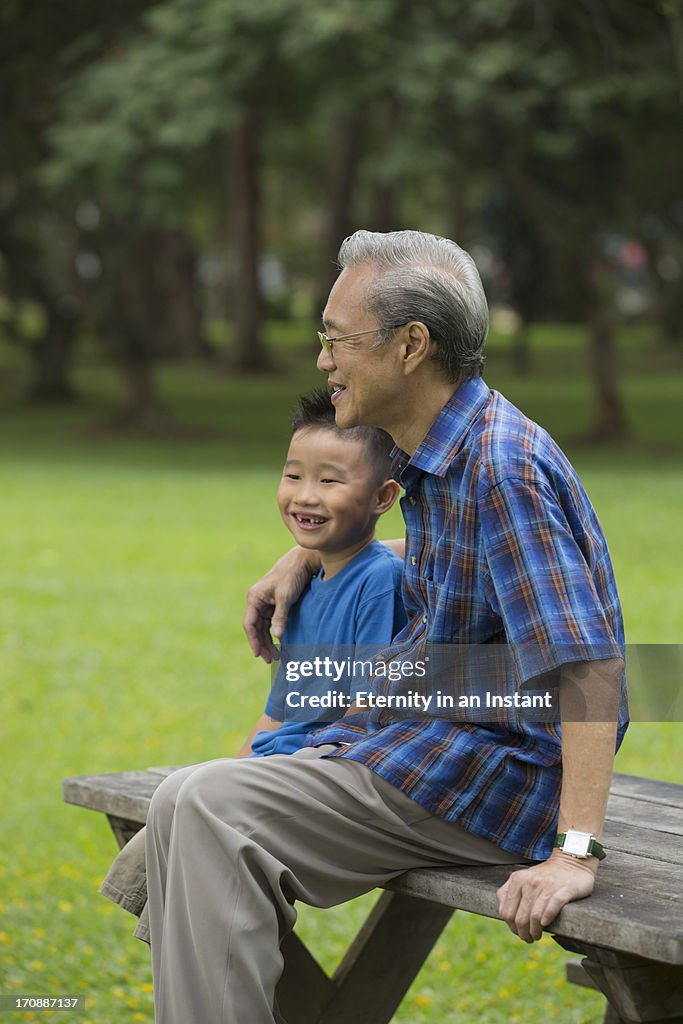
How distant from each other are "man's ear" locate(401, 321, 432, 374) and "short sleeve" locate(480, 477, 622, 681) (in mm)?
299

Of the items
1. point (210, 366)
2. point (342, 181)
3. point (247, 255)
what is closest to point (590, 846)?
point (342, 181)

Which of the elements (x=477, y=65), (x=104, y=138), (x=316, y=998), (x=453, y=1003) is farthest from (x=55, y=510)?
(x=316, y=998)

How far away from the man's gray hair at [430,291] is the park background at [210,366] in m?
2.21

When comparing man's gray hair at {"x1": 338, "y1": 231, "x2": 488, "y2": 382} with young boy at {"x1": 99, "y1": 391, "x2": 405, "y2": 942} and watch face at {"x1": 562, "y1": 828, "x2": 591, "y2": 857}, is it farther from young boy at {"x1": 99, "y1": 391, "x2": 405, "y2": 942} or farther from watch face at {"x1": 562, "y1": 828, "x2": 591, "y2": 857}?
watch face at {"x1": 562, "y1": 828, "x2": 591, "y2": 857}

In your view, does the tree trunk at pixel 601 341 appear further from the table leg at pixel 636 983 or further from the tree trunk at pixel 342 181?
the table leg at pixel 636 983

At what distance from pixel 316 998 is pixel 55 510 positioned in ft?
41.1

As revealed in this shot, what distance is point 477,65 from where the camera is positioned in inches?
642

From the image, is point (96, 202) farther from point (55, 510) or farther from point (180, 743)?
point (180, 743)

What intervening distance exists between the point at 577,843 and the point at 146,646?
22.6 feet

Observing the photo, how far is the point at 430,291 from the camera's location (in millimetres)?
2898

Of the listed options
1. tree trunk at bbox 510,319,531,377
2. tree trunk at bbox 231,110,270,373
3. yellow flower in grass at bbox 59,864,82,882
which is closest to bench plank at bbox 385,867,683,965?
Answer: yellow flower in grass at bbox 59,864,82,882

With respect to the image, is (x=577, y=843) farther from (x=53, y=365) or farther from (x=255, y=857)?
(x=53, y=365)

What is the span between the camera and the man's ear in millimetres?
2904

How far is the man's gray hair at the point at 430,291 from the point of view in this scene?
290 cm
